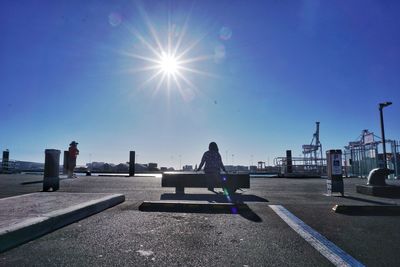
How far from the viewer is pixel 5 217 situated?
5098 mm

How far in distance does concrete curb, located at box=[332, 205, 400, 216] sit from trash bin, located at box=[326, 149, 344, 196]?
10.7ft

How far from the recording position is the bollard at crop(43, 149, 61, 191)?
10227 millimetres

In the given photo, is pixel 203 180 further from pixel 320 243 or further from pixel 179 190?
pixel 320 243

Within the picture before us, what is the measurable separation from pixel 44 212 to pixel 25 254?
1858 mm

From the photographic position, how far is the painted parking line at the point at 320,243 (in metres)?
3.77

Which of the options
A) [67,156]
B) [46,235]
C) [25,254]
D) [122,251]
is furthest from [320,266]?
[67,156]

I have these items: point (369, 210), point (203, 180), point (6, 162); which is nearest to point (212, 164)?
point (203, 180)

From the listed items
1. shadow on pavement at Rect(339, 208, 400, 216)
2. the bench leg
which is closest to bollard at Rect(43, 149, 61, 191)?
the bench leg

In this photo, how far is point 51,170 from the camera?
10281 millimetres

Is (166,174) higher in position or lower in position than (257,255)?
higher

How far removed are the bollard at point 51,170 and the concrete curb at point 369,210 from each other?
840 cm

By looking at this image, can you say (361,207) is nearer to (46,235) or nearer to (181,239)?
(181,239)

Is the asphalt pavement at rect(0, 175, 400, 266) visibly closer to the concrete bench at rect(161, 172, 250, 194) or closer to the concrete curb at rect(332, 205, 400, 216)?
the concrete curb at rect(332, 205, 400, 216)

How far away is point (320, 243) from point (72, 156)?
1676 centimetres
